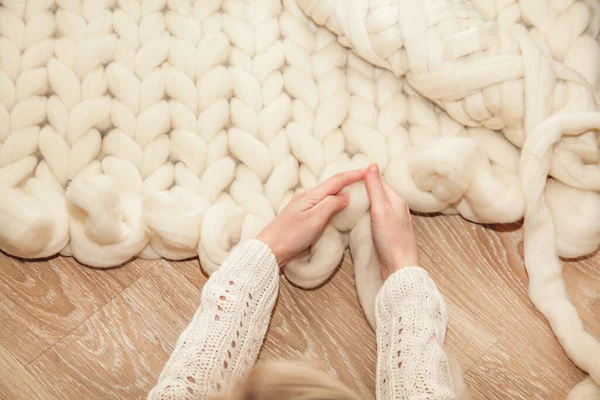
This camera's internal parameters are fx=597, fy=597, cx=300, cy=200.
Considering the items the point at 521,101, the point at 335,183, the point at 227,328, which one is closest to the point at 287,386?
the point at 227,328

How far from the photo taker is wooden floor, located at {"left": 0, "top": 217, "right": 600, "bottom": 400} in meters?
0.82

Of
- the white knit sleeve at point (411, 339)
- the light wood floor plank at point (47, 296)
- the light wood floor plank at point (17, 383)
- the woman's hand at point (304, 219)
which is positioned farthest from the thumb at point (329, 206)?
the light wood floor plank at point (17, 383)

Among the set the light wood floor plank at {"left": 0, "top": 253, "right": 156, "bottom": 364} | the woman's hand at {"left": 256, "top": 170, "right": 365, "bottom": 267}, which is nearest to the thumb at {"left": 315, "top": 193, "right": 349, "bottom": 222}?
the woman's hand at {"left": 256, "top": 170, "right": 365, "bottom": 267}

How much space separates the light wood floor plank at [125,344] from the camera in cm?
81

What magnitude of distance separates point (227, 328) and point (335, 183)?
252 millimetres

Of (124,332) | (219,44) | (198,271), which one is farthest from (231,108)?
(124,332)

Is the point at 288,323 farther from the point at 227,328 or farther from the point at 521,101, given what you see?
the point at 521,101

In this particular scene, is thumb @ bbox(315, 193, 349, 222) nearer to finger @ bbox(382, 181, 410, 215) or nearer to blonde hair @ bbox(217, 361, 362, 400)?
finger @ bbox(382, 181, 410, 215)

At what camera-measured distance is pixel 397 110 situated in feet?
3.01

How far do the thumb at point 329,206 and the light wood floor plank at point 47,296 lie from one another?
0.87 feet

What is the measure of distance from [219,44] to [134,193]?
268 millimetres

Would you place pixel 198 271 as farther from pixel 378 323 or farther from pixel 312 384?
pixel 312 384

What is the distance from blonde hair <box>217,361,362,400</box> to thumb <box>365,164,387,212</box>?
0.39 m

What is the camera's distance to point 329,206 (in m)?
0.84
